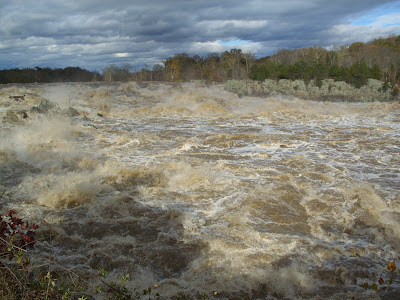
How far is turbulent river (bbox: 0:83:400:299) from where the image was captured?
458 cm

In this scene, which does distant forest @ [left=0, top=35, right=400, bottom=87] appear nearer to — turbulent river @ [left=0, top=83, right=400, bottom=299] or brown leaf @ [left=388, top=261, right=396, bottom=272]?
turbulent river @ [left=0, top=83, right=400, bottom=299]

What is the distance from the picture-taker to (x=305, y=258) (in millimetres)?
4914

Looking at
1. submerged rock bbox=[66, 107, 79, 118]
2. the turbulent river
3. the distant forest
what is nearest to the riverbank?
the distant forest

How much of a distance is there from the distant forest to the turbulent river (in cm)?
1484

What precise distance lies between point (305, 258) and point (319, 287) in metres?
0.57

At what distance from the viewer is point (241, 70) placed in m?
31.3

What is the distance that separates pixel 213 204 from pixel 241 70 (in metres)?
26.0

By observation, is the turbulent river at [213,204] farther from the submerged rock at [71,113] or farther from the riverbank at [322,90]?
the riverbank at [322,90]

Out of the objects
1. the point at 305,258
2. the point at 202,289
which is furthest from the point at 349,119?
the point at 202,289

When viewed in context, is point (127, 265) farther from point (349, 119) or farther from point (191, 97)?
point (191, 97)

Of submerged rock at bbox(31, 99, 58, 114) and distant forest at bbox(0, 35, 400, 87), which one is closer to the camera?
submerged rock at bbox(31, 99, 58, 114)

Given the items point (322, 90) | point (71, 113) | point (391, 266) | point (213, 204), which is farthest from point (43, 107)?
point (322, 90)

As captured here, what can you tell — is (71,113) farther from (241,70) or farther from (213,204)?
(241,70)

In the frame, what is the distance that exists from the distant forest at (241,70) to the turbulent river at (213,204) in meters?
14.8
